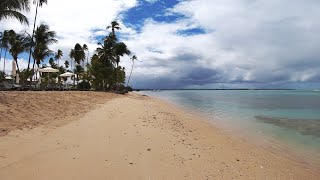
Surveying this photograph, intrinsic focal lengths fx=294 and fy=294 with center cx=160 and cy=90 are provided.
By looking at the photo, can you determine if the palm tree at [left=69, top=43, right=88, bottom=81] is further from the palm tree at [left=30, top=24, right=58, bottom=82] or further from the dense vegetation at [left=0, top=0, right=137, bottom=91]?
the palm tree at [left=30, top=24, right=58, bottom=82]

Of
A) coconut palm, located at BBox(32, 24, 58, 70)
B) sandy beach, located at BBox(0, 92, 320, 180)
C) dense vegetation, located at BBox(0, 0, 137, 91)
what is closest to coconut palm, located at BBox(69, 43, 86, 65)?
dense vegetation, located at BBox(0, 0, 137, 91)

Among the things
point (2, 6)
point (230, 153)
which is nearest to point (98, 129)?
point (230, 153)

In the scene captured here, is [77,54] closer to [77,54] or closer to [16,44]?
[77,54]

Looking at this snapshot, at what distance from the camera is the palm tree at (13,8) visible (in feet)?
57.0

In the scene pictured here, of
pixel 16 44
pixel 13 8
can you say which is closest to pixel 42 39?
pixel 16 44

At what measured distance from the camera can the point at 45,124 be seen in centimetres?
1081

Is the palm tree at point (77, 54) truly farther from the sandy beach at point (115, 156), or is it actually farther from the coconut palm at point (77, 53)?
the sandy beach at point (115, 156)

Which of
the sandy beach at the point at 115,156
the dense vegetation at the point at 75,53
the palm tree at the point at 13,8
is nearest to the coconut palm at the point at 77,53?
the dense vegetation at the point at 75,53

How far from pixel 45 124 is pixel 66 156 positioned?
4402 mm

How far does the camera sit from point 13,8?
18156 millimetres

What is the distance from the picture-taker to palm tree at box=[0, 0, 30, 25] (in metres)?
17.4

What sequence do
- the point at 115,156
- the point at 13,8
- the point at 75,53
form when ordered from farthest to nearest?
the point at 75,53, the point at 13,8, the point at 115,156

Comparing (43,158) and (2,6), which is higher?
(2,6)

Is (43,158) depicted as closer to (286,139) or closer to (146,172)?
(146,172)
